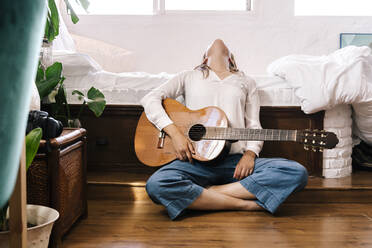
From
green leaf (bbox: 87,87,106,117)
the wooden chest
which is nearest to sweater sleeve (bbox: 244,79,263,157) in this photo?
green leaf (bbox: 87,87,106,117)

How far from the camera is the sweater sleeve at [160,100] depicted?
77.4 inches

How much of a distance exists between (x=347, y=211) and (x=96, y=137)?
1456mm

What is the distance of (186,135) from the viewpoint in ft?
6.36

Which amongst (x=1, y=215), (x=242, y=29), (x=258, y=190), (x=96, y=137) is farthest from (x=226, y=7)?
(x=1, y=215)

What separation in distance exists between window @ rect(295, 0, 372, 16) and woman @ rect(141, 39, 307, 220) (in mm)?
2697

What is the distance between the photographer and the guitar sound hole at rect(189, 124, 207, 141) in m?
1.92

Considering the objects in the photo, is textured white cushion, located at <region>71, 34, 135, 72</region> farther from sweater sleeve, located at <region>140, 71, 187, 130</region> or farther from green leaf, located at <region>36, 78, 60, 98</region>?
green leaf, located at <region>36, 78, 60, 98</region>

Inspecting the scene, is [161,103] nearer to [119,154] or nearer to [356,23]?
[119,154]

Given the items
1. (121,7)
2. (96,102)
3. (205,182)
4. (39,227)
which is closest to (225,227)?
(205,182)

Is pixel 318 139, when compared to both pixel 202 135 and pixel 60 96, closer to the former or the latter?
pixel 202 135

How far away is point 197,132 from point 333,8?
10.9ft

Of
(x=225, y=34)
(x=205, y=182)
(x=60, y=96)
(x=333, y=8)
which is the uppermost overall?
(x=333, y=8)

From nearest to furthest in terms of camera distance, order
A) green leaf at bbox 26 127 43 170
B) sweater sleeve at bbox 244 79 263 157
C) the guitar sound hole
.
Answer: green leaf at bbox 26 127 43 170, the guitar sound hole, sweater sleeve at bbox 244 79 263 157

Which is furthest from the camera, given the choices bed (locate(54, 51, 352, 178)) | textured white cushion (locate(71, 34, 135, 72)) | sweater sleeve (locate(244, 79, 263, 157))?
textured white cushion (locate(71, 34, 135, 72))
